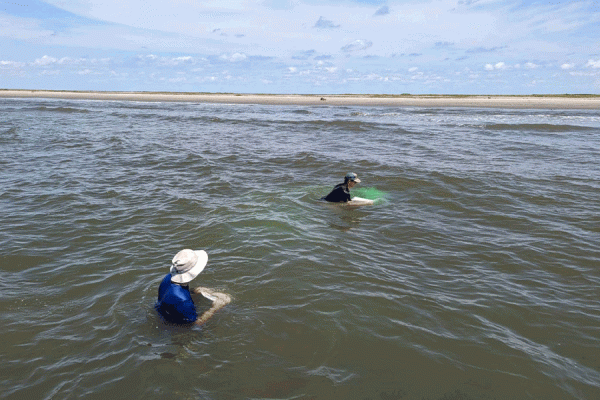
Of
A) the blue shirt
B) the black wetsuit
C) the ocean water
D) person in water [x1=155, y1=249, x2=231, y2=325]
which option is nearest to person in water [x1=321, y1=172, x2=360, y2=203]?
the black wetsuit

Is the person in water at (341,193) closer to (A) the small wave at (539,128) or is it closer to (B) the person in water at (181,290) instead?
(B) the person in water at (181,290)

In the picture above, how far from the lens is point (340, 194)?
1195 centimetres

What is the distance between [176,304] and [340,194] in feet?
23.7

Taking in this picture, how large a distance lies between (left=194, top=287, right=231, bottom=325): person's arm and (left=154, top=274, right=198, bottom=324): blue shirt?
0.21 m

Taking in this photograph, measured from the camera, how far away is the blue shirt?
5.70 m

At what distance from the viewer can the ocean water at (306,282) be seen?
497 cm

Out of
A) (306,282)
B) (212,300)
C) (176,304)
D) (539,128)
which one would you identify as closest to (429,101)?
(539,128)

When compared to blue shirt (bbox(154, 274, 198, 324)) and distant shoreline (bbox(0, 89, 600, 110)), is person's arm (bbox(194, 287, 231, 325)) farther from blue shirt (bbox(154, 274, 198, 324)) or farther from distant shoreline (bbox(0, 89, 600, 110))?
distant shoreline (bbox(0, 89, 600, 110))

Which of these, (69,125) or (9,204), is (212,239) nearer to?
(9,204)

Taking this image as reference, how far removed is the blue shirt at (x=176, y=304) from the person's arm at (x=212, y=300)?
0.21 m

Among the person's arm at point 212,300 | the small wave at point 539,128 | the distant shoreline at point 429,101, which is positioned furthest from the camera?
the distant shoreline at point 429,101

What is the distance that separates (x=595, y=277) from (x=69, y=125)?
35832 millimetres

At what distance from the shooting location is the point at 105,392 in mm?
4699

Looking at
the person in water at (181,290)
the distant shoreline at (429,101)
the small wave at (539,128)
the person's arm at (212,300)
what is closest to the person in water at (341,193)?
the person's arm at (212,300)
